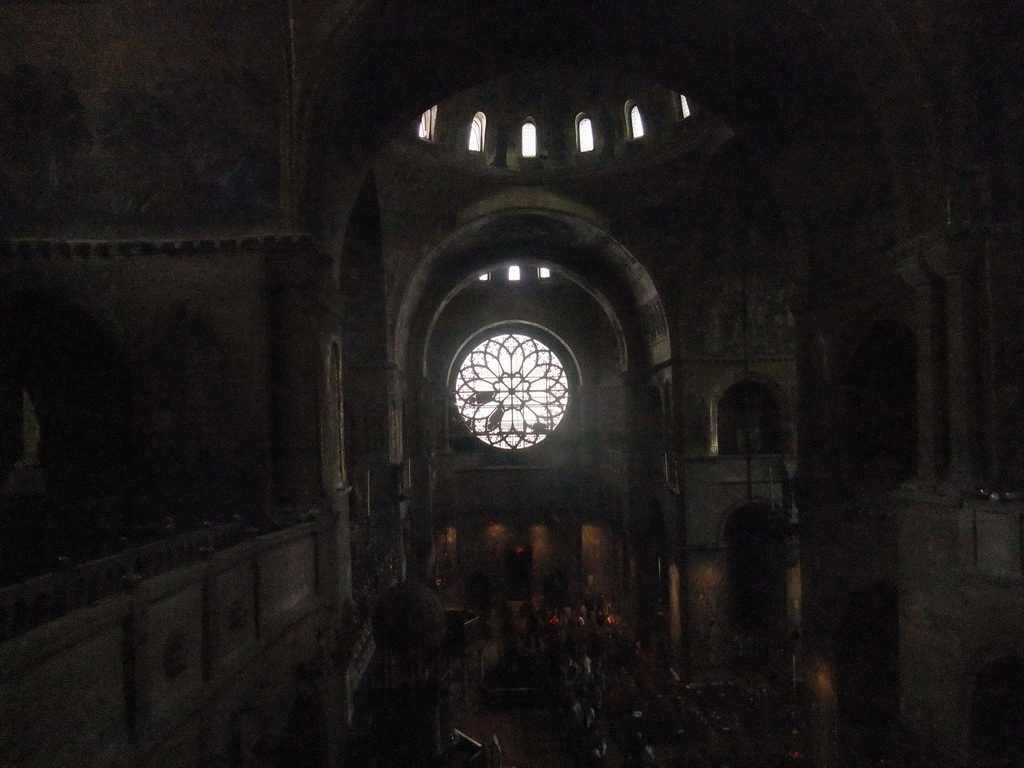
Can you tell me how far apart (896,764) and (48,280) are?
13301mm

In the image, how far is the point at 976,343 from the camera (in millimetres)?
9719

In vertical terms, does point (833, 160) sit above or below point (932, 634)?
above

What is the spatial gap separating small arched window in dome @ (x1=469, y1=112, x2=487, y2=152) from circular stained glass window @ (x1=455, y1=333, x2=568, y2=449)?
12.2 meters

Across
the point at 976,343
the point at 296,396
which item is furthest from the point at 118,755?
the point at 976,343

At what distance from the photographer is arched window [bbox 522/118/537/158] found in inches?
855

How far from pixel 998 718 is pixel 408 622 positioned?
7150 mm

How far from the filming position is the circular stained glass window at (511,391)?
32.8 meters

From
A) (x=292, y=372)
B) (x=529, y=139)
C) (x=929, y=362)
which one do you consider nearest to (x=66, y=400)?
(x=292, y=372)

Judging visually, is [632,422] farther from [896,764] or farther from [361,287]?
[896,764]

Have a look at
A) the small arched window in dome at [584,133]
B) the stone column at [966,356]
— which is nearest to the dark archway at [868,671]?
the stone column at [966,356]

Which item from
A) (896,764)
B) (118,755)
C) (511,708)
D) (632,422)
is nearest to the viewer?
(118,755)

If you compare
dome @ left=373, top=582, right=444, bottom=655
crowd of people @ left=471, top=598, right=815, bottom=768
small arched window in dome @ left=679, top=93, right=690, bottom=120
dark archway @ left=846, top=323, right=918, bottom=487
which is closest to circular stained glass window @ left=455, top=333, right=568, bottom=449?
crowd of people @ left=471, top=598, right=815, bottom=768

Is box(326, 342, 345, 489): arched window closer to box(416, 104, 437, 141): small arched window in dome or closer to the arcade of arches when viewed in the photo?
the arcade of arches

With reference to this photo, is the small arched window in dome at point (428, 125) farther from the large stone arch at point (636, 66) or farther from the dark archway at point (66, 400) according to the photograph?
the dark archway at point (66, 400)
